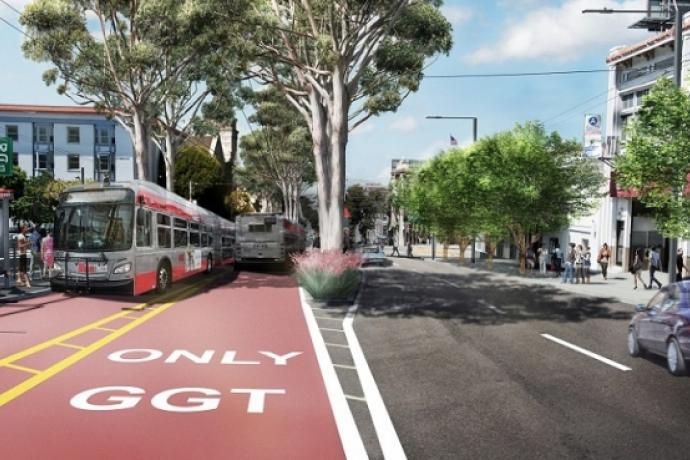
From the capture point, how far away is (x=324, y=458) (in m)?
5.85

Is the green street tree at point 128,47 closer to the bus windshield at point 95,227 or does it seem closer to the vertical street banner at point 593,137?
the bus windshield at point 95,227

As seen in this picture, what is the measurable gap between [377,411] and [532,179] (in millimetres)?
24843

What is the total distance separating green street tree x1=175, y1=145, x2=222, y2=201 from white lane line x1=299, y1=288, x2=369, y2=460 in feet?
181

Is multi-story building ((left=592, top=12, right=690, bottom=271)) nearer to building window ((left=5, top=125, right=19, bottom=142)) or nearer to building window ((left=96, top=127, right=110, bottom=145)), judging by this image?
building window ((left=96, top=127, right=110, bottom=145))

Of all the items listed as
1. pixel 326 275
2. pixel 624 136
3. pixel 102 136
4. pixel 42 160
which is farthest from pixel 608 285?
pixel 42 160

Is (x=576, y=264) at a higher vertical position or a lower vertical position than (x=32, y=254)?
lower

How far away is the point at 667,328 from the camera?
374 inches

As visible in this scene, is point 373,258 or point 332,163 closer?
point 332,163

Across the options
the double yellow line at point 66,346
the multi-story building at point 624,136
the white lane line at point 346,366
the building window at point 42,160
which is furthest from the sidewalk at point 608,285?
the building window at point 42,160

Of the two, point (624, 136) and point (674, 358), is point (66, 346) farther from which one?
point (624, 136)

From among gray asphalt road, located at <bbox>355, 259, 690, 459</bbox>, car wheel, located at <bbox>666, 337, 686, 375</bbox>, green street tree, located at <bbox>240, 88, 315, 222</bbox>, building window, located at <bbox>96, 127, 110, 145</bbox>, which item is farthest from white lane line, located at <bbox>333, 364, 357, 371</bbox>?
building window, located at <bbox>96, 127, 110, 145</bbox>

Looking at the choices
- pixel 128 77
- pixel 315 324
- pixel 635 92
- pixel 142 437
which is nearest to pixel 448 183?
pixel 635 92

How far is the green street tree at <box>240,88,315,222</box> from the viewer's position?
4600 cm

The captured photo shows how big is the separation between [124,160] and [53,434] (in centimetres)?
5818
